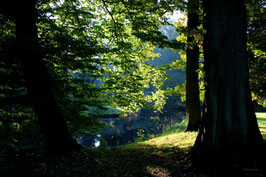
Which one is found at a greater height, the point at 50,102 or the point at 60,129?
the point at 50,102

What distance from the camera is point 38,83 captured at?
183 inches

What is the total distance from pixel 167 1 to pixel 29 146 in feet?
27.4

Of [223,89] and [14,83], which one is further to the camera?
[14,83]

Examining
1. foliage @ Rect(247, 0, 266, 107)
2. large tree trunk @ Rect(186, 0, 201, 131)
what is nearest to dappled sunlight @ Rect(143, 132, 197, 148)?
large tree trunk @ Rect(186, 0, 201, 131)

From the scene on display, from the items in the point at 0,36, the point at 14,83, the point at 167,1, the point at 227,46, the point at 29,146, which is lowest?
the point at 29,146

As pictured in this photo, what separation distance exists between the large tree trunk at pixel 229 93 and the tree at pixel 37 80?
407cm

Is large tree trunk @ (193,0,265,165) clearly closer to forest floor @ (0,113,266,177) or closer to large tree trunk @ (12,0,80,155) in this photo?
forest floor @ (0,113,266,177)

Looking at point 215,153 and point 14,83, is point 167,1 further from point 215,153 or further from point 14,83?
point 14,83

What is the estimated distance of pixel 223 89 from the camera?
3055 millimetres

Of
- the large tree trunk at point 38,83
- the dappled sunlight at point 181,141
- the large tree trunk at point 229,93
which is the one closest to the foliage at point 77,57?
the large tree trunk at point 38,83

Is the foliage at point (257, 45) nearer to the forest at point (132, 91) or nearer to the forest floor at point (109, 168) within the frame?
the forest at point (132, 91)

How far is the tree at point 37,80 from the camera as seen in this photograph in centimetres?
449

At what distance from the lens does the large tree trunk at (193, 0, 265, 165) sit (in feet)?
9.89

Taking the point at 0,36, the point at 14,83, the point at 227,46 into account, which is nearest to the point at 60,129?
the point at 14,83
